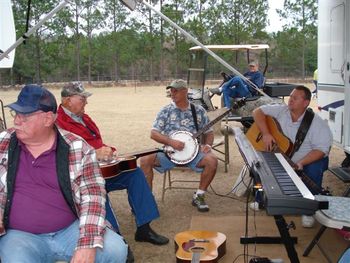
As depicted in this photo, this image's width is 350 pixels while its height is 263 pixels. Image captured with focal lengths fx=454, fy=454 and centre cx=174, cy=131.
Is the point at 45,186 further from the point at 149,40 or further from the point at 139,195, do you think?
the point at 149,40

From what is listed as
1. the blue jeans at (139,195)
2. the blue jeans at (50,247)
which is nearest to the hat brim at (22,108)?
the blue jeans at (50,247)

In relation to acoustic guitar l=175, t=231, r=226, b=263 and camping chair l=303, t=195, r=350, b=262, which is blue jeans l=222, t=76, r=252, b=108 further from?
camping chair l=303, t=195, r=350, b=262

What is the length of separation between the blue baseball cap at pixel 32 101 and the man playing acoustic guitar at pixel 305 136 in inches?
88.0

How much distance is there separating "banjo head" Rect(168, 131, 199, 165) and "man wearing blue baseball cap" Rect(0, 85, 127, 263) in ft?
6.52

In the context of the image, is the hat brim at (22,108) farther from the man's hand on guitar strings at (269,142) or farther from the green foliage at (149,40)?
the green foliage at (149,40)

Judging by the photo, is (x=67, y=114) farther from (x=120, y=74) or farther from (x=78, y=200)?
(x=120, y=74)

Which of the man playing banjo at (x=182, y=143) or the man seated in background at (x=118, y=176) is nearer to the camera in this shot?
the man seated in background at (x=118, y=176)

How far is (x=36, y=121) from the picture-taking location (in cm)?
225

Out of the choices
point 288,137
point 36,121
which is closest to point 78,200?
point 36,121

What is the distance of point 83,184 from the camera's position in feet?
7.42

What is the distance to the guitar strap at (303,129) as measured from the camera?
3.98 meters

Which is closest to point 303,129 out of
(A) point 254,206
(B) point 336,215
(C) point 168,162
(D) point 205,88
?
(A) point 254,206

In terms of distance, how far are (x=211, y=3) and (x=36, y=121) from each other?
1534 inches

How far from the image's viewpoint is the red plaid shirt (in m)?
2.16
